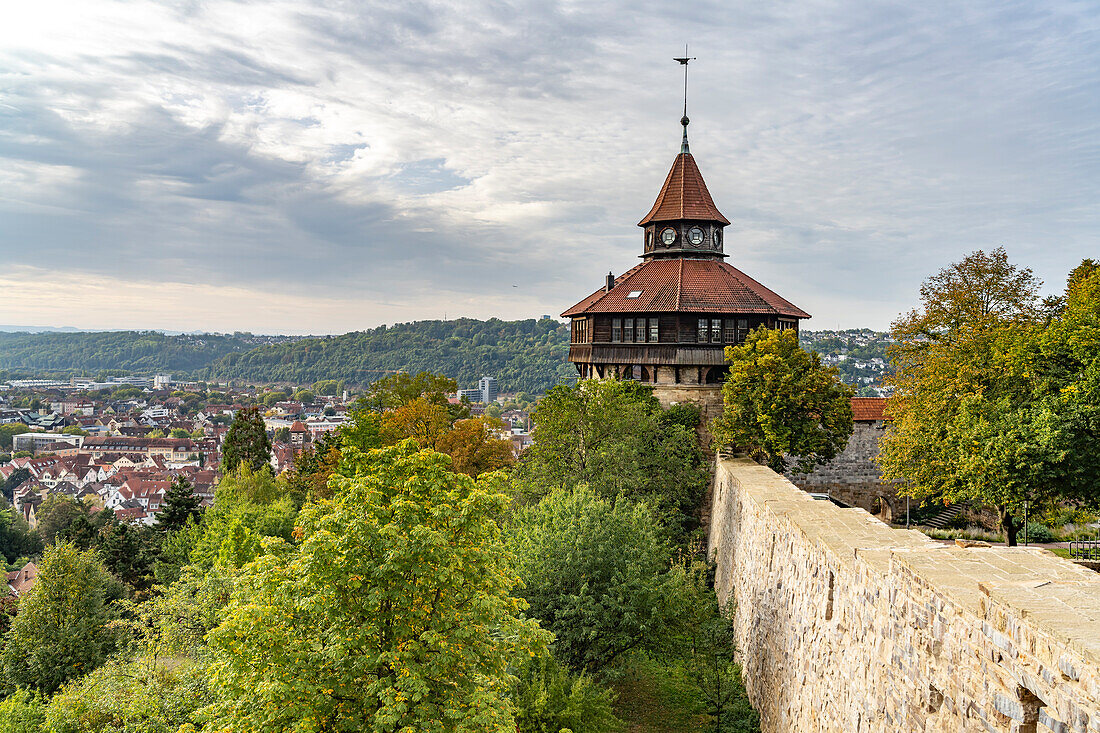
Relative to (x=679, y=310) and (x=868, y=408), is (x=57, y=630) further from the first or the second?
(x=868, y=408)

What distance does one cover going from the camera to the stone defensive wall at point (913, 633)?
208 inches

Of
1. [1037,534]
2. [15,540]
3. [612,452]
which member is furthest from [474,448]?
[15,540]

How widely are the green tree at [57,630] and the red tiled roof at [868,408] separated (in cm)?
3120

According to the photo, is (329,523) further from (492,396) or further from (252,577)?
(492,396)

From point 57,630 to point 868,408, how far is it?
33273 mm

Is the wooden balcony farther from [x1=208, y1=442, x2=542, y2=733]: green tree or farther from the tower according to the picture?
[x1=208, y1=442, x2=542, y2=733]: green tree

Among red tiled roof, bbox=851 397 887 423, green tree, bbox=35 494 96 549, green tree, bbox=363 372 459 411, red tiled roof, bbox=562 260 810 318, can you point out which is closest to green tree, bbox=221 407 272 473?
green tree, bbox=363 372 459 411

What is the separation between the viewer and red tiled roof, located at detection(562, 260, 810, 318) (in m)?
31.8

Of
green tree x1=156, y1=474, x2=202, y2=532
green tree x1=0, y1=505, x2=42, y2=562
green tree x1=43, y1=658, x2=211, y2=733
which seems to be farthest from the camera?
green tree x1=0, y1=505, x2=42, y2=562

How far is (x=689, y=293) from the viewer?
32.4m

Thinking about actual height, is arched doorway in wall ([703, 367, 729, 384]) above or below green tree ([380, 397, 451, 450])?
above

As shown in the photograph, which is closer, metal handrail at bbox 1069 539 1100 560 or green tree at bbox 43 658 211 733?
green tree at bbox 43 658 211 733

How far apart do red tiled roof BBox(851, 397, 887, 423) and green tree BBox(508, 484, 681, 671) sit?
1892 centimetres

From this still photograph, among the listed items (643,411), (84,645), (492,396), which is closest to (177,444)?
(492,396)
